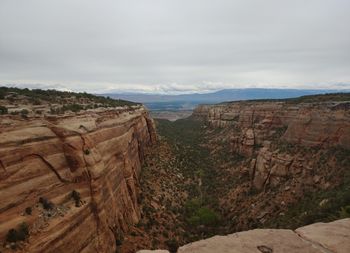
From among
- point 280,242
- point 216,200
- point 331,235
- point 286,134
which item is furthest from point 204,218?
point 280,242

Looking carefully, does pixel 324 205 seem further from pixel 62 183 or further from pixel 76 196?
pixel 62 183

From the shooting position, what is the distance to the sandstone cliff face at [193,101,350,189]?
1750 inches

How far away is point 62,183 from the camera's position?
→ 20.7 m

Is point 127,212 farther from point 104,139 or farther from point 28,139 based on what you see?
point 28,139

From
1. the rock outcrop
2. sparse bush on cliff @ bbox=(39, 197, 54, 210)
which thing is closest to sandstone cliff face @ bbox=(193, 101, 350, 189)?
the rock outcrop

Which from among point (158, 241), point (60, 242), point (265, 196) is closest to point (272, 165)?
point (265, 196)

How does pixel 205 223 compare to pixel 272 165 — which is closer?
pixel 205 223

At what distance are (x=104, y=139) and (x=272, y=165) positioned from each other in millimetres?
30793

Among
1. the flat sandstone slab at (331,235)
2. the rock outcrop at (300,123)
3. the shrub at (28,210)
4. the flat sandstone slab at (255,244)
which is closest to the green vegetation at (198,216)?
the rock outcrop at (300,123)

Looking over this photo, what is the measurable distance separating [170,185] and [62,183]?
25257 mm

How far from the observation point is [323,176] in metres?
39.3

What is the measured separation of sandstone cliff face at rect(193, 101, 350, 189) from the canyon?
0.20 metres

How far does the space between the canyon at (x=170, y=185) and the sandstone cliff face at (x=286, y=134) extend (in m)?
0.20

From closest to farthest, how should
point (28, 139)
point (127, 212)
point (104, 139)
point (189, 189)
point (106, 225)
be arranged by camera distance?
point (28, 139) → point (106, 225) → point (104, 139) → point (127, 212) → point (189, 189)
